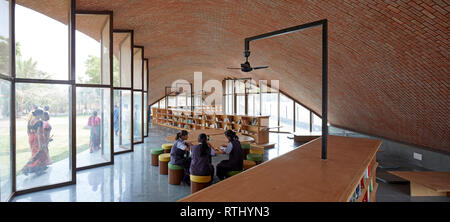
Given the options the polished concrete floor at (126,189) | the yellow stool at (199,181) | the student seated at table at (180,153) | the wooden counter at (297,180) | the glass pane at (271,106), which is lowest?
the polished concrete floor at (126,189)

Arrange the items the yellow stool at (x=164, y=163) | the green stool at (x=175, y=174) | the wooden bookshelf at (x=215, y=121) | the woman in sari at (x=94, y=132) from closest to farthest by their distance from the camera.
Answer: the green stool at (x=175, y=174) < the yellow stool at (x=164, y=163) < the woman in sari at (x=94, y=132) < the wooden bookshelf at (x=215, y=121)

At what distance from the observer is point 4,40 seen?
399 cm

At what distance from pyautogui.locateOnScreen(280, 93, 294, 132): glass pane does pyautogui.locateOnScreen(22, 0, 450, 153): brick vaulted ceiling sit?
3251 millimetres

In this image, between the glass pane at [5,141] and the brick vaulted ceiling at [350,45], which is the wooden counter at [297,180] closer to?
the brick vaulted ceiling at [350,45]

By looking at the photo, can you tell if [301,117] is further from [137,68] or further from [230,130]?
[230,130]

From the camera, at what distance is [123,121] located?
8.76m

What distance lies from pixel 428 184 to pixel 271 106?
10.6 m

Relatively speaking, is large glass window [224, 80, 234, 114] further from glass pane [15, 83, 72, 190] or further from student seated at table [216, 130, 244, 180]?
glass pane [15, 83, 72, 190]

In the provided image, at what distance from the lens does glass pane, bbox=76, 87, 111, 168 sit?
6.34m

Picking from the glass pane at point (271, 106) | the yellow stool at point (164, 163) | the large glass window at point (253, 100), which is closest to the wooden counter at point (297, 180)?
the yellow stool at point (164, 163)

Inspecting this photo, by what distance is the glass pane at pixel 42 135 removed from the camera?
4672mm

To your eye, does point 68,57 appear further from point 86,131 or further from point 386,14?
point 386,14

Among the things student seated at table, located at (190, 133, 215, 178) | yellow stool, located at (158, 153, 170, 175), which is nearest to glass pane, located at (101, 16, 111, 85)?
yellow stool, located at (158, 153, 170, 175)
